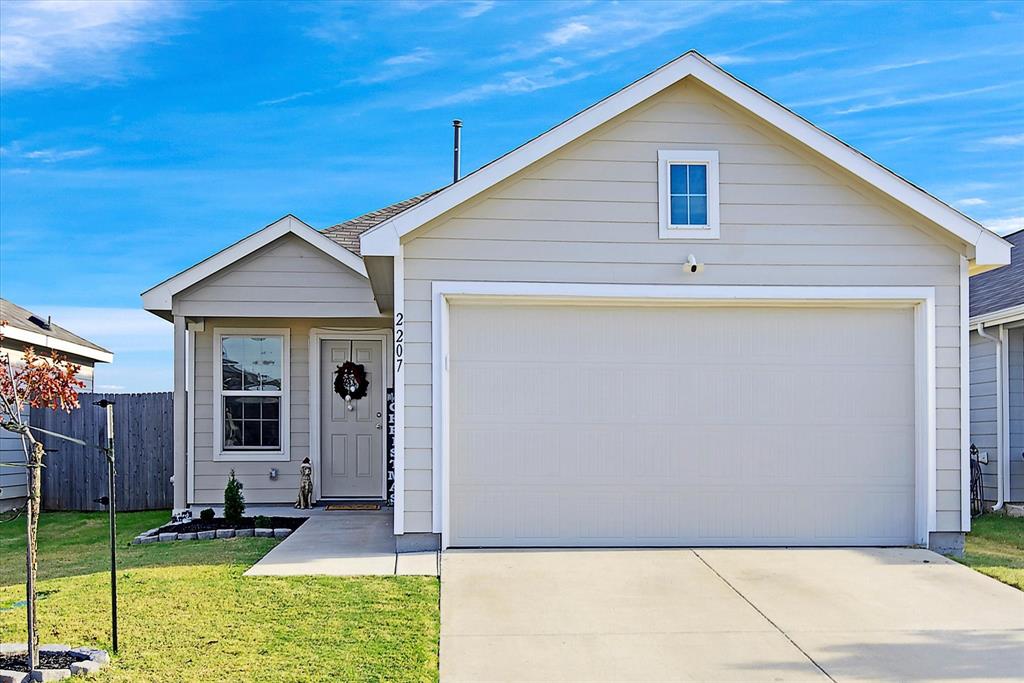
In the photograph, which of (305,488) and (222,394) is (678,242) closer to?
(305,488)

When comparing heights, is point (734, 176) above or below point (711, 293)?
above

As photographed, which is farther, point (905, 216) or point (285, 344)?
point (285, 344)

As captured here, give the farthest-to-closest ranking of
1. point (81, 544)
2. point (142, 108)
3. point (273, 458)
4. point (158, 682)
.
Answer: point (142, 108) < point (273, 458) < point (81, 544) < point (158, 682)

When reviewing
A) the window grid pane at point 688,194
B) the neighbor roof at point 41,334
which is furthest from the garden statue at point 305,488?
the window grid pane at point 688,194

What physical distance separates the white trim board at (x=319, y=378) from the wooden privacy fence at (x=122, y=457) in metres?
2.99

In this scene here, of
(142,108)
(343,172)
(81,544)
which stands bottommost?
(81,544)

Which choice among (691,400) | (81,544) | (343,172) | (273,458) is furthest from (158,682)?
(343,172)

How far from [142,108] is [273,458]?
21.2 feet

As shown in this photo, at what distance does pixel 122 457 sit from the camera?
559 inches

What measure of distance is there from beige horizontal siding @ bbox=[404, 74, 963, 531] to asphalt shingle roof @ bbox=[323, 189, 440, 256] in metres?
4.17

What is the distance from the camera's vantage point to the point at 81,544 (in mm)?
10555

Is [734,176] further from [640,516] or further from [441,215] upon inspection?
[640,516]

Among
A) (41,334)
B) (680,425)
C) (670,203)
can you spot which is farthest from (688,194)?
(41,334)

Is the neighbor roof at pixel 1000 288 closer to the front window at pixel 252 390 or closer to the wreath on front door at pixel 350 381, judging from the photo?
the wreath on front door at pixel 350 381
